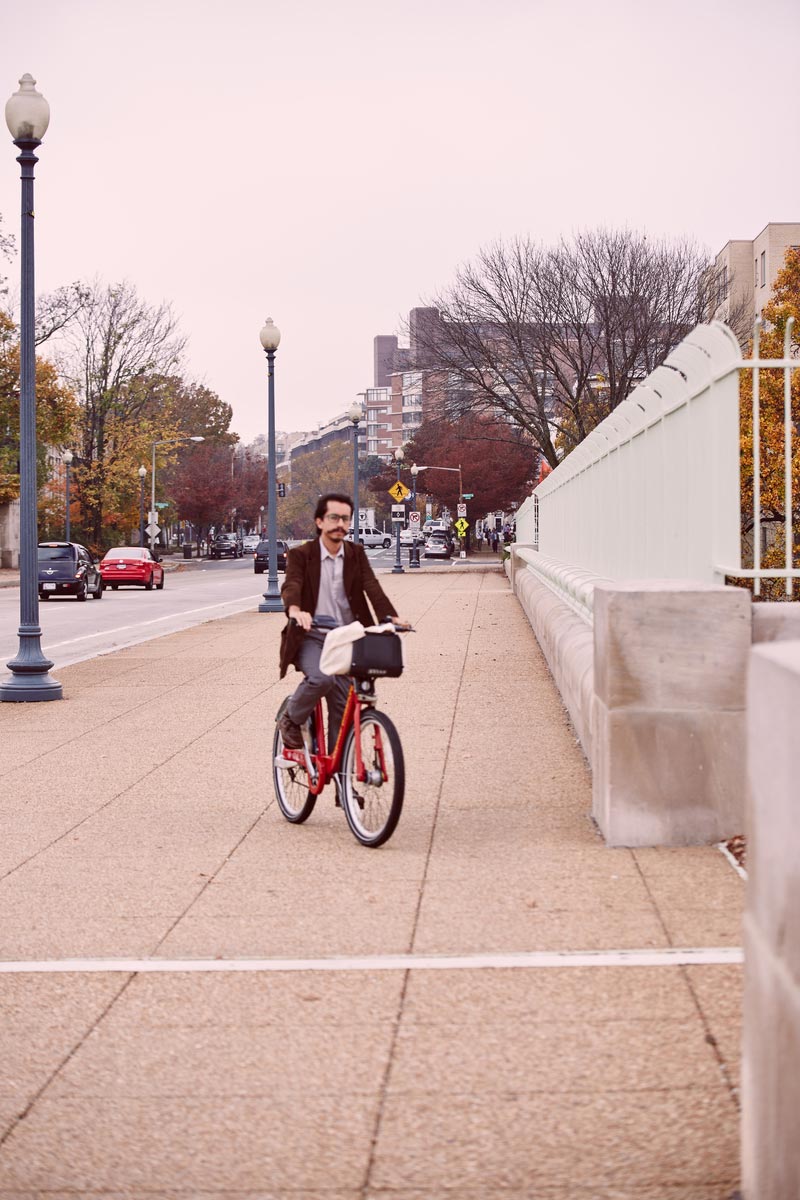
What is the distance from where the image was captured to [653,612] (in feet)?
22.8

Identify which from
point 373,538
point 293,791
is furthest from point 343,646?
point 373,538

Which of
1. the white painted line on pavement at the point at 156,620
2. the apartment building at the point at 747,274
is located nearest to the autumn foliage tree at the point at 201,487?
the apartment building at the point at 747,274

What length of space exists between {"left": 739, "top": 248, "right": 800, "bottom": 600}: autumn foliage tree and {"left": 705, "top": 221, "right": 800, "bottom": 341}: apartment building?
7.82 feet

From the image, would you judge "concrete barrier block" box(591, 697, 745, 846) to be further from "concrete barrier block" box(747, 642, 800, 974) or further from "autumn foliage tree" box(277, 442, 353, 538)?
"autumn foliage tree" box(277, 442, 353, 538)

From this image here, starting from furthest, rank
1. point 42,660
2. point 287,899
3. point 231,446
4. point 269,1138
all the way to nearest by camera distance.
→ point 231,446
point 42,660
point 287,899
point 269,1138

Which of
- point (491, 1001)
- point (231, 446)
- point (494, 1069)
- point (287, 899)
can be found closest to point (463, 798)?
point (287, 899)

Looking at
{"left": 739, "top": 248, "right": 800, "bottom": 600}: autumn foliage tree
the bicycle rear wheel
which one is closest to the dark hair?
the bicycle rear wheel

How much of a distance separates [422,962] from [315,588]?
9.10ft

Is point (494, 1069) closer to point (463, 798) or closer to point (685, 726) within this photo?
point (685, 726)

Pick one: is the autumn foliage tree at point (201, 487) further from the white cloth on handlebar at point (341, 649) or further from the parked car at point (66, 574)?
the white cloth on handlebar at point (341, 649)

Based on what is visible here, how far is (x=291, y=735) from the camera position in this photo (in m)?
7.82

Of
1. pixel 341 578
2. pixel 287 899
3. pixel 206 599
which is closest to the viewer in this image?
pixel 287 899

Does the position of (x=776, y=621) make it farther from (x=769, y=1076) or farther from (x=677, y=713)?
(x=769, y=1076)

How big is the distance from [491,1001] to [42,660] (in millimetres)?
10024
